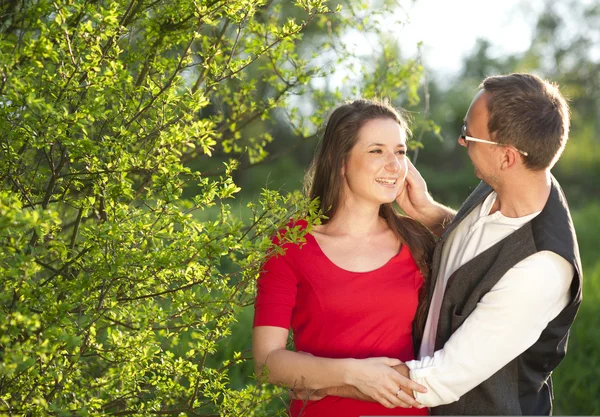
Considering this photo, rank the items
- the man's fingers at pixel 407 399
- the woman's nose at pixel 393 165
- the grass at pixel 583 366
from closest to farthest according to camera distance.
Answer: the man's fingers at pixel 407 399
the woman's nose at pixel 393 165
the grass at pixel 583 366

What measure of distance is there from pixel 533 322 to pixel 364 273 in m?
0.63

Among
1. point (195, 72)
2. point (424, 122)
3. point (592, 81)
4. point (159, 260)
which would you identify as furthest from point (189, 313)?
point (592, 81)

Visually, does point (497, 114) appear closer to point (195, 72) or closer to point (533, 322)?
point (533, 322)

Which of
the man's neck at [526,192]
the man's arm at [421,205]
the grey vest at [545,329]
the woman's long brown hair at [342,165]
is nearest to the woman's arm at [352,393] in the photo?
the grey vest at [545,329]

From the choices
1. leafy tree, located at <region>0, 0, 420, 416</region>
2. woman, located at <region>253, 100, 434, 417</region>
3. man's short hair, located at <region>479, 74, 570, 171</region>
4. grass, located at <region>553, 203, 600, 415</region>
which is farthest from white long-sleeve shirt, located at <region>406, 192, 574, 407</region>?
grass, located at <region>553, 203, 600, 415</region>

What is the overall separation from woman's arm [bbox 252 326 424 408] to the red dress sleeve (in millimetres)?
118

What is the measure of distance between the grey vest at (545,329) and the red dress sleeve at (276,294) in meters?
0.54

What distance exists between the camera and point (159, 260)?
238cm

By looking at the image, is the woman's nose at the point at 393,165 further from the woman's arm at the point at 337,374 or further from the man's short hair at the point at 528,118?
the woman's arm at the point at 337,374

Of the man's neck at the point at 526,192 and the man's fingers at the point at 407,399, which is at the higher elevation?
the man's neck at the point at 526,192

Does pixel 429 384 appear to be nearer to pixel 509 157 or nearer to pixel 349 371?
pixel 349 371

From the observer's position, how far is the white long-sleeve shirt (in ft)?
8.32

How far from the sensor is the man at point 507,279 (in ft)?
8.38

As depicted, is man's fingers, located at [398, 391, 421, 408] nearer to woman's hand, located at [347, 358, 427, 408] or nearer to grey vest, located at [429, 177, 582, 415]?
woman's hand, located at [347, 358, 427, 408]
